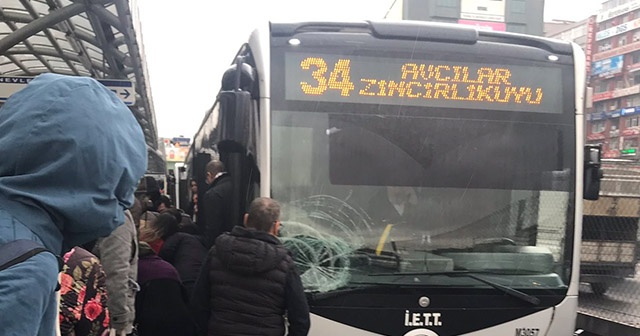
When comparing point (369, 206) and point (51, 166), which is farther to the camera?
point (369, 206)

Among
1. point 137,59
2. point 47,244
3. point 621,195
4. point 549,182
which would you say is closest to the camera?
point 47,244

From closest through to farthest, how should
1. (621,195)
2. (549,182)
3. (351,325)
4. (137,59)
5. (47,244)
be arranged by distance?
(47,244) → (351,325) → (549,182) → (621,195) → (137,59)

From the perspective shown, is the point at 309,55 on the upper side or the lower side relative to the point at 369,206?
upper

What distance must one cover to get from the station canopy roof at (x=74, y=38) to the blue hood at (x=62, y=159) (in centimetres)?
637

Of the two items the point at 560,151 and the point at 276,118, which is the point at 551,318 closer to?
the point at 560,151

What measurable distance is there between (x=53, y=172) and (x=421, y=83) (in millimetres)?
3138

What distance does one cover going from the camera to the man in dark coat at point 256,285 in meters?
3.25

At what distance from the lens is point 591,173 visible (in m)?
4.21

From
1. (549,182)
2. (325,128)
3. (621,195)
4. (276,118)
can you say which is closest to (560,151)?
(549,182)

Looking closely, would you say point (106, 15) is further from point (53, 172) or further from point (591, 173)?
point (53, 172)

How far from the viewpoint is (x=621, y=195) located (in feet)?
24.8

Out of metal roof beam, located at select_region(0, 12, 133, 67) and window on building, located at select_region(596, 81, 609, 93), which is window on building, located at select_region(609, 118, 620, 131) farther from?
metal roof beam, located at select_region(0, 12, 133, 67)

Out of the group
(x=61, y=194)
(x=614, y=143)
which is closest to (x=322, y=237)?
(x=61, y=194)

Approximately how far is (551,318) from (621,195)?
177 inches
